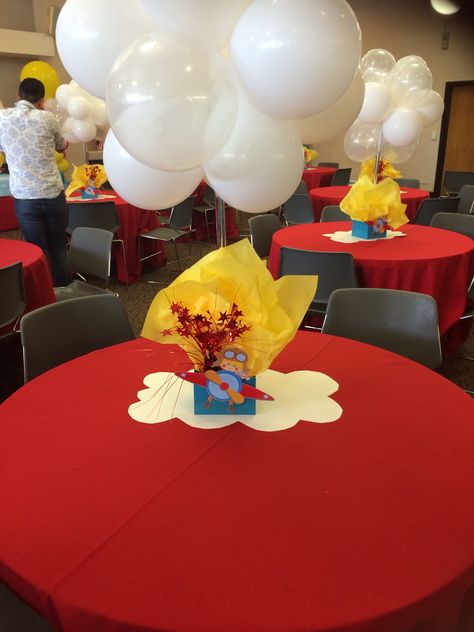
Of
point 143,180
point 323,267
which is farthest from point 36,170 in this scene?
point 143,180

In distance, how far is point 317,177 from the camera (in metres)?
7.70

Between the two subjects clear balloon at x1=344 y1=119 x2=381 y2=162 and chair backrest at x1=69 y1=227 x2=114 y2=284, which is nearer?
chair backrest at x1=69 y1=227 x2=114 y2=284

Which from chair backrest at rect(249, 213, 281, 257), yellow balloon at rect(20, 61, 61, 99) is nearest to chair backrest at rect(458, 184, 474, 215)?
chair backrest at rect(249, 213, 281, 257)

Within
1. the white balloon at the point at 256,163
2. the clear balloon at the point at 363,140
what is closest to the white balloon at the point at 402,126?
the clear balloon at the point at 363,140

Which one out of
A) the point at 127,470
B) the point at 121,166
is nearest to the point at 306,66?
the point at 121,166

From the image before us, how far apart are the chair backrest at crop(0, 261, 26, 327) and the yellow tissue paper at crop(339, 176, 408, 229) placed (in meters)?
1.95

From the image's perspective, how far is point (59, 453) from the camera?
120 cm

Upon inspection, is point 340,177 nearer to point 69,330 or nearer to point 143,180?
point 69,330

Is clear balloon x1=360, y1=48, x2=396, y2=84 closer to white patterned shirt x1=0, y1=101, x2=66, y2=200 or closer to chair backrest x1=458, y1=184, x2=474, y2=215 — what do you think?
chair backrest x1=458, y1=184, x2=474, y2=215

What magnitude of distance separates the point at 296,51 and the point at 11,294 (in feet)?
6.63

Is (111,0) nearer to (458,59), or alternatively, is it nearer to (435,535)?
(435,535)

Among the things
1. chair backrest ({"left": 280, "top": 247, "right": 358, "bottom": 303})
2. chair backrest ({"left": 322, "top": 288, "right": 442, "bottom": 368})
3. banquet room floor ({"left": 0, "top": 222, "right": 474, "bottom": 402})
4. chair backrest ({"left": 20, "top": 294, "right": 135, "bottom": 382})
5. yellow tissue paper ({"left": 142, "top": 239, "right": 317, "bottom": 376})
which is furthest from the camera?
banquet room floor ({"left": 0, "top": 222, "right": 474, "bottom": 402})

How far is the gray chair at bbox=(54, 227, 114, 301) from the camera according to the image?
3.16 meters

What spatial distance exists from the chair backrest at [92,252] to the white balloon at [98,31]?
68.3 inches
